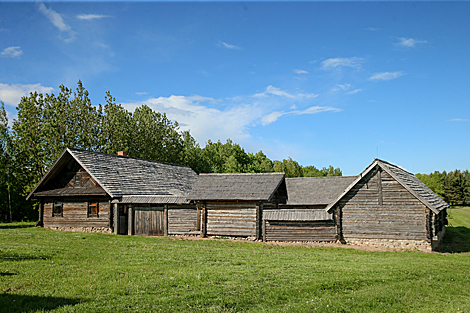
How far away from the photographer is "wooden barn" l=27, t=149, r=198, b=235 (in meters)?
25.6

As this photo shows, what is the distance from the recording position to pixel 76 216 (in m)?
28.4

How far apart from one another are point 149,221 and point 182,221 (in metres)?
2.59

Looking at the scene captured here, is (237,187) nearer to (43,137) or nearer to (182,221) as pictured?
(182,221)

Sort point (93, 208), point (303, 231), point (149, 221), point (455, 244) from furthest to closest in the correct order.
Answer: point (93, 208) < point (149, 221) < point (455, 244) < point (303, 231)

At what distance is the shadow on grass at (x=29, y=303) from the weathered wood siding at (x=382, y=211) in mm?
17596

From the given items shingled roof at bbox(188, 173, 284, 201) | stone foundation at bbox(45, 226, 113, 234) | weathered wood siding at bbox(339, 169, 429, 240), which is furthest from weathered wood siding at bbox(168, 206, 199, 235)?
weathered wood siding at bbox(339, 169, 429, 240)

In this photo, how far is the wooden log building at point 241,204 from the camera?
21156 millimetres

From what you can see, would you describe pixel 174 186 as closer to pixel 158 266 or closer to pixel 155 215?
pixel 155 215

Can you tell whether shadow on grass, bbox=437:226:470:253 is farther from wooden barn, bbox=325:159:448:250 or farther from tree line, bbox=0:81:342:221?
tree line, bbox=0:81:342:221

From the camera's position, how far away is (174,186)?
3462 cm

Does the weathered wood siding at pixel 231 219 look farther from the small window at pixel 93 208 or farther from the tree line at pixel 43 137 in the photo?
the tree line at pixel 43 137

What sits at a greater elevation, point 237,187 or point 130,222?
point 237,187

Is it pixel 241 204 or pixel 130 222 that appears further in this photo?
pixel 130 222

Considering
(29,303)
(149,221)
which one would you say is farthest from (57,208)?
(29,303)
